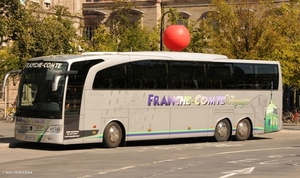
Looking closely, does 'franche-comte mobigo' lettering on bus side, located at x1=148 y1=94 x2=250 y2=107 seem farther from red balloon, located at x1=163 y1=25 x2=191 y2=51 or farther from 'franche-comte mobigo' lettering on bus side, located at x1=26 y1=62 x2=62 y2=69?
red balloon, located at x1=163 y1=25 x2=191 y2=51

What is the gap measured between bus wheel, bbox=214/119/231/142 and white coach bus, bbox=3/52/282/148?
0.04 metres

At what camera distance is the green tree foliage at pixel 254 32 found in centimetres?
4716

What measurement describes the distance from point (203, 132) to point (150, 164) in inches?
406

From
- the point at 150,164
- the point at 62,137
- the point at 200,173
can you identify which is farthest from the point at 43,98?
the point at 200,173

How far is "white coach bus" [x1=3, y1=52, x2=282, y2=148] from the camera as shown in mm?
24375

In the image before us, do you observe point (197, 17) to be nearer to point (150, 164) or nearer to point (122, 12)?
point (122, 12)

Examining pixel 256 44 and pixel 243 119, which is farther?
pixel 256 44

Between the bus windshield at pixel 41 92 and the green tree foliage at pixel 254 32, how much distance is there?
78.5ft

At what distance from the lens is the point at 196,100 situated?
28594 mm

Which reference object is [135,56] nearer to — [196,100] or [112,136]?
[112,136]

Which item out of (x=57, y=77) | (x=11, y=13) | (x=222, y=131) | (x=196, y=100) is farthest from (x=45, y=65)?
(x=222, y=131)

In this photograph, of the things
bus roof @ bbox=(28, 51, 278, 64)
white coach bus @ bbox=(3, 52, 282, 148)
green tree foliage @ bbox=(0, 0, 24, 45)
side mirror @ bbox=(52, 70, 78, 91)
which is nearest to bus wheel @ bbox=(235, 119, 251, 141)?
white coach bus @ bbox=(3, 52, 282, 148)

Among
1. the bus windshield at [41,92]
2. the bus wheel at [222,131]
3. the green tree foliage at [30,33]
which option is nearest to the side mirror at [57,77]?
the bus windshield at [41,92]

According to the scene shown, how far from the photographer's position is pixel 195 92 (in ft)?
93.6
